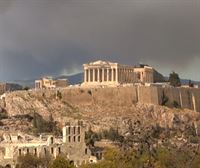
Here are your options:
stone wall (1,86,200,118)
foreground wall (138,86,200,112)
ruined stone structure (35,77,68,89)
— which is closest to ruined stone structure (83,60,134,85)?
foreground wall (138,86,200,112)

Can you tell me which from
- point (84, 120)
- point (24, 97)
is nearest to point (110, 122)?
point (84, 120)

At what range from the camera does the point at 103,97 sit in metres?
157

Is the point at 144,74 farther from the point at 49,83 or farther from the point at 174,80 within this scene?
the point at 49,83

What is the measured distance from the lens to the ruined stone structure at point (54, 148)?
10744cm

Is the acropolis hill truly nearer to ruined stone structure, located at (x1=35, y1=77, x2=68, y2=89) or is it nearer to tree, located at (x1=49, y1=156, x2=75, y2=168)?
ruined stone structure, located at (x1=35, y1=77, x2=68, y2=89)

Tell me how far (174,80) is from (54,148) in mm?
71034

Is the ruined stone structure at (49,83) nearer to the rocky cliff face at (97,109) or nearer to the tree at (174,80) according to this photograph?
the tree at (174,80)

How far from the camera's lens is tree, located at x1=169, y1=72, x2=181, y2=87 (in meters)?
175

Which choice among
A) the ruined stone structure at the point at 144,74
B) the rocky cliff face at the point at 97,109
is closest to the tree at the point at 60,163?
the rocky cliff face at the point at 97,109

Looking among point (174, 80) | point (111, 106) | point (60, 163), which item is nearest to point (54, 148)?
point (60, 163)

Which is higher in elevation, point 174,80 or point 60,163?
point 174,80

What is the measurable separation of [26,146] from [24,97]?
138 feet

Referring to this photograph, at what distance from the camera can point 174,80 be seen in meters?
178

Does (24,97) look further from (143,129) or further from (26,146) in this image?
(26,146)
